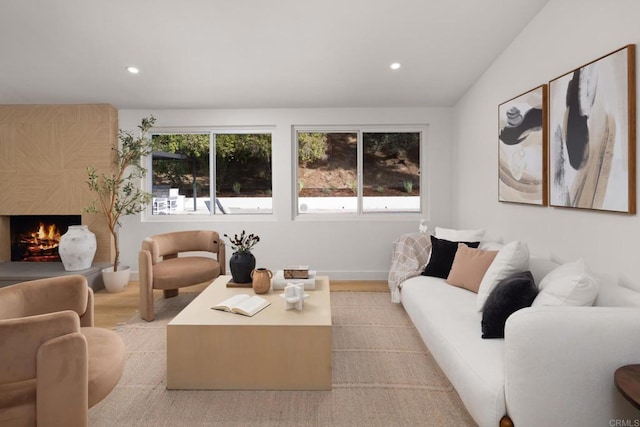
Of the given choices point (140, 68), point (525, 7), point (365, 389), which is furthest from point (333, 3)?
point (365, 389)

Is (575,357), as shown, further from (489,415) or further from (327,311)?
(327,311)

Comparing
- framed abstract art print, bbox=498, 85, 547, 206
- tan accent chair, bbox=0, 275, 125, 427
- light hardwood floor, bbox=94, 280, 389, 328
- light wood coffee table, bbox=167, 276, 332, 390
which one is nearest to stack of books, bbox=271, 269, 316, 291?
light wood coffee table, bbox=167, 276, 332, 390

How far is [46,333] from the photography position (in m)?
1.43

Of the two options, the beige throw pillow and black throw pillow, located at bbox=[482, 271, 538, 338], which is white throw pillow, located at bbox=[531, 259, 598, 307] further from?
the beige throw pillow

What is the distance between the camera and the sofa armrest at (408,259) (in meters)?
3.66

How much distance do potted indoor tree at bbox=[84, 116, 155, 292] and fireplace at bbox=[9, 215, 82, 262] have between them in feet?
1.78

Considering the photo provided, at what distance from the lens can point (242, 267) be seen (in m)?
3.14

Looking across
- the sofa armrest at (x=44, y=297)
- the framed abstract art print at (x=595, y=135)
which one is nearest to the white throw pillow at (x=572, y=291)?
the framed abstract art print at (x=595, y=135)

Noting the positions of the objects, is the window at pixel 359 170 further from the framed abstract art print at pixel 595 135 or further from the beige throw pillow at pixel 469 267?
the framed abstract art print at pixel 595 135

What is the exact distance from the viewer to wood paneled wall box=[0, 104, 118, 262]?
469cm

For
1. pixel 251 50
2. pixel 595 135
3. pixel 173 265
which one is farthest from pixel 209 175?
pixel 595 135

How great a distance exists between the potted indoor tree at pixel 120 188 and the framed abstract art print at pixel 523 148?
401 cm

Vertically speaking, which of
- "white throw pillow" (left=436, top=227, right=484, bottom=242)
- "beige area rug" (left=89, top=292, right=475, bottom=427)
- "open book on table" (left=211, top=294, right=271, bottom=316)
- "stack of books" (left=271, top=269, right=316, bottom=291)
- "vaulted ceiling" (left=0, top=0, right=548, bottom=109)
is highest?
"vaulted ceiling" (left=0, top=0, right=548, bottom=109)

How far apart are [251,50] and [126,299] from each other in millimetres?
2975
